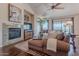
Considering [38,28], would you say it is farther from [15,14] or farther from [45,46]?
[15,14]

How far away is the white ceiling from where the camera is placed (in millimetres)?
2258

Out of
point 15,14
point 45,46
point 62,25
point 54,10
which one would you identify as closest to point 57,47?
point 45,46

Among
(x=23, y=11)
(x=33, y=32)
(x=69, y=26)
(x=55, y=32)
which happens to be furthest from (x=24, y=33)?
(x=69, y=26)

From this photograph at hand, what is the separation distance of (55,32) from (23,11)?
685mm

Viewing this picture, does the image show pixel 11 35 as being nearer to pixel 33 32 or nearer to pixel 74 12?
pixel 33 32

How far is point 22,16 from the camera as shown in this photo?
2.38 m

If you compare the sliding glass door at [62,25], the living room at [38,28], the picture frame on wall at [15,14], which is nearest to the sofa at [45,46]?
the living room at [38,28]

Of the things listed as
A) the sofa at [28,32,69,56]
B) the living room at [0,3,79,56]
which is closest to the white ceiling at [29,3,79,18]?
the living room at [0,3,79,56]

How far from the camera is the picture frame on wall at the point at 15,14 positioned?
2.29 m

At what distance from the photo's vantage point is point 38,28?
8.03 ft

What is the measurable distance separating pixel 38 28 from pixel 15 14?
484 mm

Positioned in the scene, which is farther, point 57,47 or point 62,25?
point 62,25

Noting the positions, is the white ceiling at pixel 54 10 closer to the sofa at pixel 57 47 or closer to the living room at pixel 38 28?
the living room at pixel 38 28

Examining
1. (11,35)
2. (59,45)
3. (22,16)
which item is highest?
(22,16)
